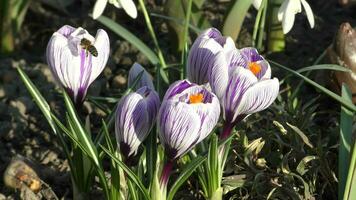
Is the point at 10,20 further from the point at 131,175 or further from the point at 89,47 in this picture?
the point at 131,175

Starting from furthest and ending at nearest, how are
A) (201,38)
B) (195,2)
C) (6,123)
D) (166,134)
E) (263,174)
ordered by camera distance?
(195,2)
(6,123)
(263,174)
(201,38)
(166,134)

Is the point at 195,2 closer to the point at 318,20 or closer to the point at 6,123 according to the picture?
the point at 318,20

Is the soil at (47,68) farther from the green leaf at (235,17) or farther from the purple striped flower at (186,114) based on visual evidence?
the purple striped flower at (186,114)

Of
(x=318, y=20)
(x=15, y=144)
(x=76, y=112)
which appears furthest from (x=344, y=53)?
(x=15, y=144)

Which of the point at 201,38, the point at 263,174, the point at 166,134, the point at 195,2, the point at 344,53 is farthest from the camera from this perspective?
the point at 195,2

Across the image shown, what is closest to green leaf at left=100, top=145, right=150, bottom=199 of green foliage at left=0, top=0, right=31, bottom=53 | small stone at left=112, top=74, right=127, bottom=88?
small stone at left=112, top=74, right=127, bottom=88

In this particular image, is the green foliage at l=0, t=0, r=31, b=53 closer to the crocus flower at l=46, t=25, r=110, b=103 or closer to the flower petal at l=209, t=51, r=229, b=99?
the crocus flower at l=46, t=25, r=110, b=103

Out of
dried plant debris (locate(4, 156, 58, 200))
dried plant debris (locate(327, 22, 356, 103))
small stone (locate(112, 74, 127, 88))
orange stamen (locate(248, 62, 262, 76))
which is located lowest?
dried plant debris (locate(4, 156, 58, 200))
